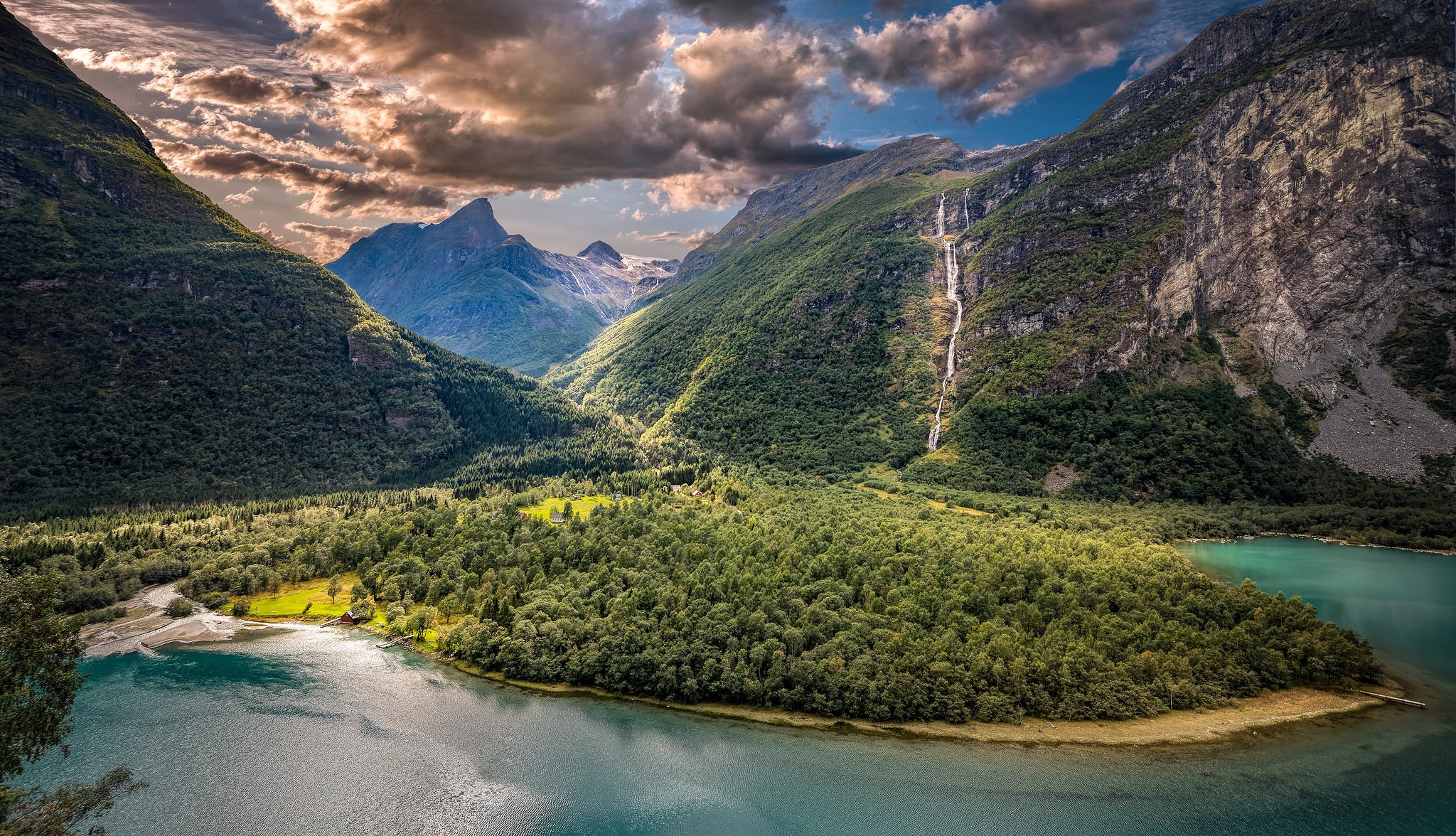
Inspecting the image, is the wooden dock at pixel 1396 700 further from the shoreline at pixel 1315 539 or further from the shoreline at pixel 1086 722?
the shoreline at pixel 1315 539

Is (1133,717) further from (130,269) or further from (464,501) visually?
(130,269)

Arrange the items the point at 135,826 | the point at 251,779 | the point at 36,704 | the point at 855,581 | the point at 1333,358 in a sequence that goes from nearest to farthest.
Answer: the point at 36,704 → the point at 135,826 → the point at 251,779 → the point at 855,581 → the point at 1333,358

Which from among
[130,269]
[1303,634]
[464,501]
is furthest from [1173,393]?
[130,269]

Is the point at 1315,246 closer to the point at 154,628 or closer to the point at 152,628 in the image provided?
the point at 154,628

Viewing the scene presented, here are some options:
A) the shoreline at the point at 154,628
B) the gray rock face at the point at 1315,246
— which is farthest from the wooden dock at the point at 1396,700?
the shoreline at the point at 154,628

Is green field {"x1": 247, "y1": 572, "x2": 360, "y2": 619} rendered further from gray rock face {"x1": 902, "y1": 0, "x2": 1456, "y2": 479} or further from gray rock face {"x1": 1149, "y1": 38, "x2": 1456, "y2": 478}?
gray rock face {"x1": 1149, "y1": 38, "x2": 1456, "y2": 478}

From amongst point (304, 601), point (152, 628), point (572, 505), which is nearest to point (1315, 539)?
point (572, 505)

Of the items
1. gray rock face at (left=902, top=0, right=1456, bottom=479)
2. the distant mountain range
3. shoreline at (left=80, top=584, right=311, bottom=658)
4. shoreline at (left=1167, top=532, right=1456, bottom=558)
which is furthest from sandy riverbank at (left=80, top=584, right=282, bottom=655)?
gray rock face at (left=902, top=0, right=1456, bottom=479)
